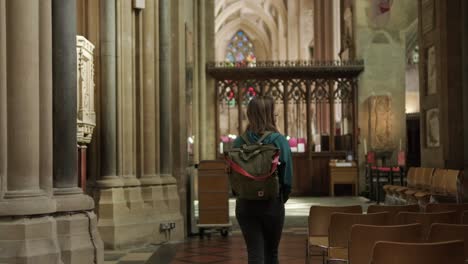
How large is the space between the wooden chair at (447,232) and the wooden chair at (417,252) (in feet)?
3.03

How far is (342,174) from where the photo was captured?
20.2 m

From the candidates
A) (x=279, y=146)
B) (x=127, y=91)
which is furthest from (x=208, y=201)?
(x=279, y=146)

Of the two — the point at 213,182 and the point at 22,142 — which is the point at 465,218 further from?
the point at 213,182

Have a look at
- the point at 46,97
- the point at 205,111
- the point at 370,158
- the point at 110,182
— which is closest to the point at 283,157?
the point at 46,97

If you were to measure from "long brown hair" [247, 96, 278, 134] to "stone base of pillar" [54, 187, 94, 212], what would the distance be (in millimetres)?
2053

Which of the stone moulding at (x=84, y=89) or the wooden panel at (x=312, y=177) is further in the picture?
the wooden panel at (x=312, y=177)

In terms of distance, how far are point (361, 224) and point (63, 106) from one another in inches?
116

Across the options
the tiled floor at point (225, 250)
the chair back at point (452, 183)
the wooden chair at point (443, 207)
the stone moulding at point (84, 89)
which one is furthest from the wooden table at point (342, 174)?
the wooden chair at point (443, 207)

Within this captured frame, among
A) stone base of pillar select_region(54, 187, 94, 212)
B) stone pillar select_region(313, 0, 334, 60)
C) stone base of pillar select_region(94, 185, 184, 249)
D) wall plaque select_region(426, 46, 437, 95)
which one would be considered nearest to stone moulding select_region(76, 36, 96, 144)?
stone base of pillar select_region(94, 185, 184, 249)

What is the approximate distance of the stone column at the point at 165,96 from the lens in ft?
34.8

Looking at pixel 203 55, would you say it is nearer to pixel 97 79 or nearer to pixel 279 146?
pixel 97 79

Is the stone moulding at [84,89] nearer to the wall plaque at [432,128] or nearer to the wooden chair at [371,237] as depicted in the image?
the wooden chair at [371,237]

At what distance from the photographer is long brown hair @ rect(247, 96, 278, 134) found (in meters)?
4.84

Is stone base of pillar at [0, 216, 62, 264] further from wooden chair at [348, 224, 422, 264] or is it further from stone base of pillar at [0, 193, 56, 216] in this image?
wooden chair at [348, 224, 422, 264]
